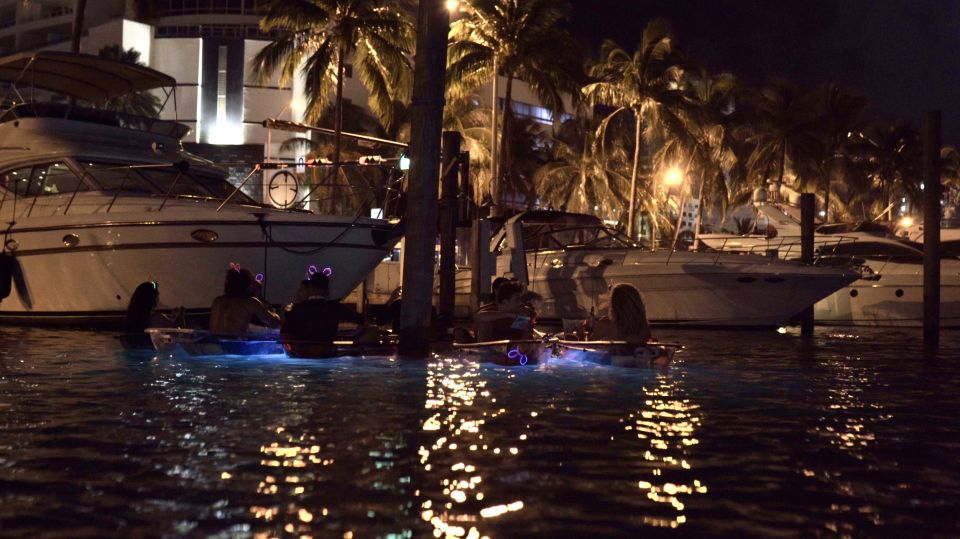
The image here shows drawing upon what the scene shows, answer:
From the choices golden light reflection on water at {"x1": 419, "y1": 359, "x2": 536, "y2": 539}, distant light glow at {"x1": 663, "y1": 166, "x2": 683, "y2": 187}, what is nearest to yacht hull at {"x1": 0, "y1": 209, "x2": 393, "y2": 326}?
golden light reflection on water at {"x1": 419, "y1": 359, "x2": 536, "y2": 539}

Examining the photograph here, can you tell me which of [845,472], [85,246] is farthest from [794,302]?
[845,472]

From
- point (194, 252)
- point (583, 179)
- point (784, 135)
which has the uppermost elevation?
point (784, 135)

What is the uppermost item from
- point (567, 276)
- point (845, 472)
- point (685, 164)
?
point (685, 164)

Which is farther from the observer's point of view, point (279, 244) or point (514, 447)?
point (279, 244)

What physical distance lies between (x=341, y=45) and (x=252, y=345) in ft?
62.9

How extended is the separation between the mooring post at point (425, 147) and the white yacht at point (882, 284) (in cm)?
1625

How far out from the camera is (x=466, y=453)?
7582 mm

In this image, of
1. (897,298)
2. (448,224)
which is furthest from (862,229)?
(448,224)

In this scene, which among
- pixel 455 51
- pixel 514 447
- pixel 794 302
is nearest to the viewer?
pixel 514 447

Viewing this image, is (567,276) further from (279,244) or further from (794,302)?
(279,244)

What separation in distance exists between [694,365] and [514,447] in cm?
828

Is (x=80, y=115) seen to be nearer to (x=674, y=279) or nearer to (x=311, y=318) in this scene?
(x=311, y=318)

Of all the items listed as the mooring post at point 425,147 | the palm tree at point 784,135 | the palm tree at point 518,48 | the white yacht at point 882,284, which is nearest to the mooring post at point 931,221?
the white yacht at point 882,284

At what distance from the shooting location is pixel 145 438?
26.2ft
